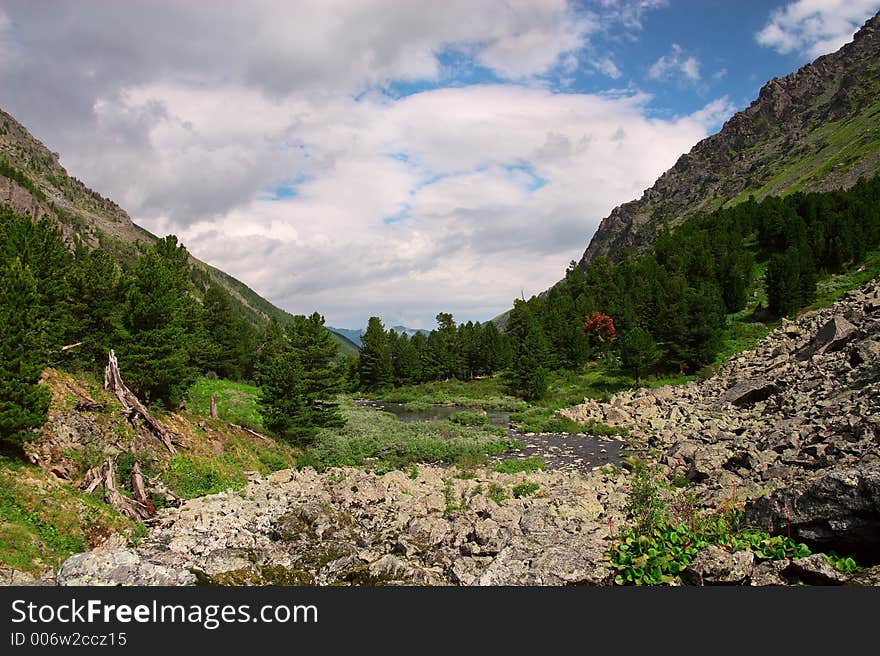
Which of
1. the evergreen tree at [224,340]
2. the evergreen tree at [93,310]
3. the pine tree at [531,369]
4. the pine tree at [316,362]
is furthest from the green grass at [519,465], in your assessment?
the evergreen tree at [224,340]

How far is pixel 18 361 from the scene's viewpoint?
16.2 m

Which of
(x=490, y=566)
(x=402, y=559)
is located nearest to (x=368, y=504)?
(x=402, y=559)

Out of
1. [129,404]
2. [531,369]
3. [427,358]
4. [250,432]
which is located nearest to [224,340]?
[427,358]

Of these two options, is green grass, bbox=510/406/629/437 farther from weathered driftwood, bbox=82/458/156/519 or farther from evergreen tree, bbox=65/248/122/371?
evergreen tree, bbox=65/248/122/371

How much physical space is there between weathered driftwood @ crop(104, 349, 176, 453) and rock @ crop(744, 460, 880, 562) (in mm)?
25221

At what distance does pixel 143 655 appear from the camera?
776 cm

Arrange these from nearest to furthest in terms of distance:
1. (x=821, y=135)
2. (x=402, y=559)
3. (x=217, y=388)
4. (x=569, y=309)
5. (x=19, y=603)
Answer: (x=19, y=603) → (x=402, y=559) → (x=217, y=388) → (x=569, y=309) → (x=821, y=135)

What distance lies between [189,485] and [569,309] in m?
82.5

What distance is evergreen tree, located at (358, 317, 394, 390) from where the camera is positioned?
Answer: 93.1m

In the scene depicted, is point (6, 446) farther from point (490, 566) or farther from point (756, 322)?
point (756, 322)

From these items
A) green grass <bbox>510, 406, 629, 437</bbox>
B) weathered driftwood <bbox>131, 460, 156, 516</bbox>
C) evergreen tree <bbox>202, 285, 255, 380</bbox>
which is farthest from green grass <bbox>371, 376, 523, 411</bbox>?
weathered driftwood <bbox>131, 460, 156, 516</bbox>

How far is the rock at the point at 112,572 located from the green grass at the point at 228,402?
21.0 meters

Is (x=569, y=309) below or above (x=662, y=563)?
above

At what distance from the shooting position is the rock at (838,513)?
431 inches
